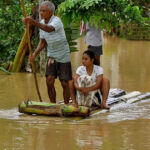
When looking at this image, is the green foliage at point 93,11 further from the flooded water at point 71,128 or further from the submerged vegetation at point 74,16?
Answer: the flooded water at point 71,128

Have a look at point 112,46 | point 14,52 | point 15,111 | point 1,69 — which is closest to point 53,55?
point 15,111

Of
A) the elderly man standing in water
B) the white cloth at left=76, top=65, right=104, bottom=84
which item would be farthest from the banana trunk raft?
the elderly man standing in water

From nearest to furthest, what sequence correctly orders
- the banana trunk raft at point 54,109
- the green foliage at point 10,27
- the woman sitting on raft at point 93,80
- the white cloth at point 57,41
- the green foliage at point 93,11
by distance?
the banana trunk raft at point 54,109, the woman sitting on raft at point 93,80, the white cloth at point 57,41, the green foliage at point 93,11, the green foliage at point 10,27

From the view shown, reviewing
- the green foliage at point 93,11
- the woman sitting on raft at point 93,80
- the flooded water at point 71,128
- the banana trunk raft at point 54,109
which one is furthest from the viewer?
the green foliage at point 93,11

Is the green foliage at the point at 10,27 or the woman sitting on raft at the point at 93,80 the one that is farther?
the green foliage at the point at 10,27

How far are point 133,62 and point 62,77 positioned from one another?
745 centimetres

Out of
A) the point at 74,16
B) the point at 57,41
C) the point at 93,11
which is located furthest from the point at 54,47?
the point at 93,11

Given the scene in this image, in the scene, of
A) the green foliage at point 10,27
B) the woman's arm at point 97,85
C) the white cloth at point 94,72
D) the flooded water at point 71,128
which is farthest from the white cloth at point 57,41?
the green foliage at point 10,27

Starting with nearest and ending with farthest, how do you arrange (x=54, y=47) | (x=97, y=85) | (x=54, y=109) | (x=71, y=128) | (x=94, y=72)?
(x=71, y=128) → (x=54, y=109) → (x=97, y=85) → (x=94, y=72) → (x=54, y=47)

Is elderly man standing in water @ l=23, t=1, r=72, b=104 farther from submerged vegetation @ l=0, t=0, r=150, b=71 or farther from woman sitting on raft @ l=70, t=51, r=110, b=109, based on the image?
submerged vegetation @ l=0, t=0, r=150, b=71

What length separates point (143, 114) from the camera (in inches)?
289

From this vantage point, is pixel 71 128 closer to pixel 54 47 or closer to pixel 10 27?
pixel 54 47

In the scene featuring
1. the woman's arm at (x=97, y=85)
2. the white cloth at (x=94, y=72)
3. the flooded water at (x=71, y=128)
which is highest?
the white cloth at (x=94, y=72)

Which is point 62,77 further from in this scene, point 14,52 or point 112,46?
point 112,46
